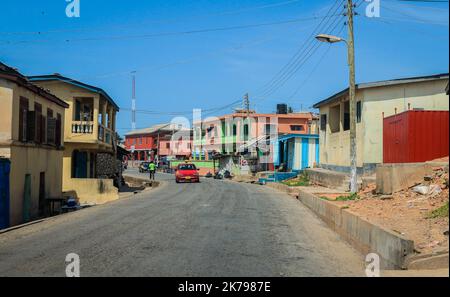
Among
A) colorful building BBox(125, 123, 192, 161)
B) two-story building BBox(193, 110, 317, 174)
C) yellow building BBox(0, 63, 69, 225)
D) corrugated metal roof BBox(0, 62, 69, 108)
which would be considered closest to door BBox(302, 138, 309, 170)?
two-story building BBox(193, 110, 317, 174)

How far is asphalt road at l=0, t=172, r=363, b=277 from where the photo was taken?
7.98 meters

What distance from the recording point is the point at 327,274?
25.8 ft

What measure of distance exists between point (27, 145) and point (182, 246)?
1240cm

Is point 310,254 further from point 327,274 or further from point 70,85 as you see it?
point 70,85

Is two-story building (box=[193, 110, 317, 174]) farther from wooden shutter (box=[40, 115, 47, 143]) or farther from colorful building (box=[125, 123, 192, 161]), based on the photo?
wooden shutter (box=[40, 115, 47, 143])

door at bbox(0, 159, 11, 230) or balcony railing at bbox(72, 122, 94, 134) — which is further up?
balcony railing at bbox(72, 122, 94, 134)

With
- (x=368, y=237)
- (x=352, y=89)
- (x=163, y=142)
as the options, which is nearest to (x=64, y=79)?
(x=352, y=89)

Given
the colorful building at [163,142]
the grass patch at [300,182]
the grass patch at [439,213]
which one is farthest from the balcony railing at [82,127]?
the colorful building at [163,142]

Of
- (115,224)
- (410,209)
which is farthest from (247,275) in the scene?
(115,224)

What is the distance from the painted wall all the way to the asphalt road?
12.8ft

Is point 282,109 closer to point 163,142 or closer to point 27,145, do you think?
point 163,142

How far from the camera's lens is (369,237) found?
9.84 metres

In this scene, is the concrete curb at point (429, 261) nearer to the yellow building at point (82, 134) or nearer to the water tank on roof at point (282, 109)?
the yellow building at point (82, 134)

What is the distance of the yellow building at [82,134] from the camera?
92.7 feet
